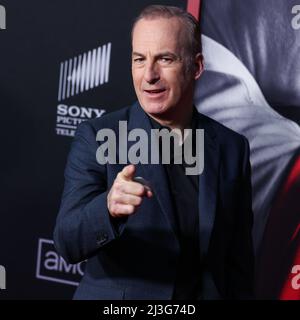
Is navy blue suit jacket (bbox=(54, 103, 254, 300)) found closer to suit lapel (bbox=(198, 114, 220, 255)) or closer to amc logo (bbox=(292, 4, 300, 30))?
suit lapel (bbox=(198, 114, 220, 255))

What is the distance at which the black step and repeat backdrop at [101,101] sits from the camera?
2174 millimetres

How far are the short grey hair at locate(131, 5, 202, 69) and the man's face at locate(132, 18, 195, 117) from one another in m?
0.02

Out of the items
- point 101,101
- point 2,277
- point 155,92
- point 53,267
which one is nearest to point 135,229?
point 155,92

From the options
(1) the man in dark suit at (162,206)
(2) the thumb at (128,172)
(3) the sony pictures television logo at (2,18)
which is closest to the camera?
(2) the thumb at (128,172)

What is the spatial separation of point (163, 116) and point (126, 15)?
3.43ft

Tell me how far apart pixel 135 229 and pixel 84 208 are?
14 centimetres

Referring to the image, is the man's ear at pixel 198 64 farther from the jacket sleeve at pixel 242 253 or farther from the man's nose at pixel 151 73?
the jacket sleeve at pixel 242 253

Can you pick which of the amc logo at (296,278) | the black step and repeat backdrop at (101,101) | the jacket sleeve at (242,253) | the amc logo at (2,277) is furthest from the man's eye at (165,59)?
the amc logo at (2,277)

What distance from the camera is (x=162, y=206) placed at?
1259 millimetres

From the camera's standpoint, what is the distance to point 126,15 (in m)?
2.29

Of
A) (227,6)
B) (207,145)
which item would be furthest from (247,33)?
(207,145)

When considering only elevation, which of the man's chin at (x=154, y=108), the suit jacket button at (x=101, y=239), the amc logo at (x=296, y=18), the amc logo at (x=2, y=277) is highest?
the amc logo at (x=296, y=18)

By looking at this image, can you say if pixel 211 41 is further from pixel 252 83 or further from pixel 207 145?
pixel 207 145

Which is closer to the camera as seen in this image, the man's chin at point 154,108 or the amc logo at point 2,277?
the man's chin at point 154,108
